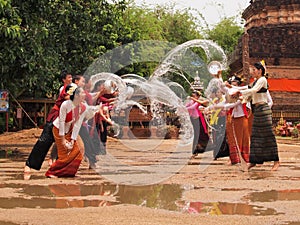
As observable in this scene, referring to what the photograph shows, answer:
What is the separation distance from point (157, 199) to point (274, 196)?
1.47 metres

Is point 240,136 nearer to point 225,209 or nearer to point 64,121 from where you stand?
point 64,121

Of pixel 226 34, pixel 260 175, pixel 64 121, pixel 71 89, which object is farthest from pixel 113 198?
pixel 226 34

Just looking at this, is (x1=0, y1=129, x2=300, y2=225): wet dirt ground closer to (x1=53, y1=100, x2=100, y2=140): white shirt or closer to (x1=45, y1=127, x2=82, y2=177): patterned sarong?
(x1=45, y1=127, x2=82, y2=177): patterned sarong

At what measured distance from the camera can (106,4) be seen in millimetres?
18516

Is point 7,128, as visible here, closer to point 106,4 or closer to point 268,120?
point 106,4

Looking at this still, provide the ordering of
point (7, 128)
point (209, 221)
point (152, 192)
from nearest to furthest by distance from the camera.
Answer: point (209, 221)
point (152, 192)
point (7, 128)

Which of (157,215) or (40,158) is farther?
(40,158)

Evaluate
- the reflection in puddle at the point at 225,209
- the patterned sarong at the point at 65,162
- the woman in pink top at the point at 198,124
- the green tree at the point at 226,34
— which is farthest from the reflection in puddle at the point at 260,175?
the green tree at the point at 226,34

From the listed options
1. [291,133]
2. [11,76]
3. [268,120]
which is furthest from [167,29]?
[268,120]

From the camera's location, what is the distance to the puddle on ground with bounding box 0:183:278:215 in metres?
6.53

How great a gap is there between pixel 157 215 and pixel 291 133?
2315 cm

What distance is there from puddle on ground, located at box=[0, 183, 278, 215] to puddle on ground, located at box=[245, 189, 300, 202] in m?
0.55

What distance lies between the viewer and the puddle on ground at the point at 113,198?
21.4ft

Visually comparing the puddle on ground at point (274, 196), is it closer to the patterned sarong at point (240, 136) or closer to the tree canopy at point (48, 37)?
the patterned sarong at point (240, 136)
